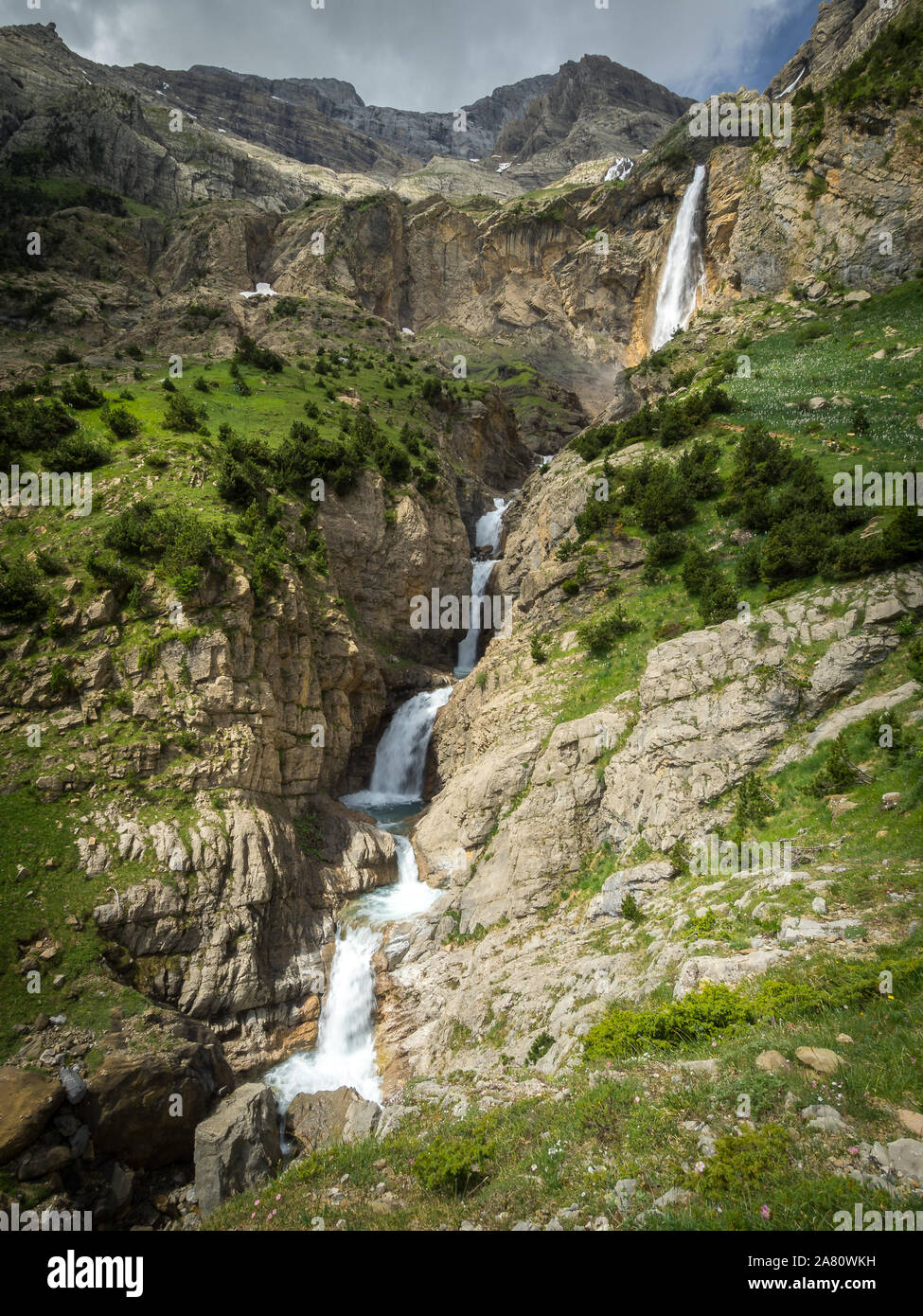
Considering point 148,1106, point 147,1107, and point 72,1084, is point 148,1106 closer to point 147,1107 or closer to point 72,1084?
point 147,1107

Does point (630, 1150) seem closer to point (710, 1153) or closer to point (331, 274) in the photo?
point (710, 1153)

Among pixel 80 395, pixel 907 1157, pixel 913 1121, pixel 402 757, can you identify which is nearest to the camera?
pixel 907 1157

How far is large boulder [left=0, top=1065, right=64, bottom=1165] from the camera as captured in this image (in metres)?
14.4

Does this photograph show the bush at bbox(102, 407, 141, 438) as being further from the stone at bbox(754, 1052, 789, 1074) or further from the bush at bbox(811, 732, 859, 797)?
the stone at bbox(754, 1052, 789, 1074)

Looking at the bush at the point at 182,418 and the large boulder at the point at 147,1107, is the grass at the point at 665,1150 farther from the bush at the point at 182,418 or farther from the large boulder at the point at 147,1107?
the bush at the point at 182,418

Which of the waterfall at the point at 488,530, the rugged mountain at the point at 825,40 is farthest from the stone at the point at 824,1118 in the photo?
the rugged mountain at the point at 825,40

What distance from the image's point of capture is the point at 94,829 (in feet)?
69.9

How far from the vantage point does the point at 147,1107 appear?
668 inches

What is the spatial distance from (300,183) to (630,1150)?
220m

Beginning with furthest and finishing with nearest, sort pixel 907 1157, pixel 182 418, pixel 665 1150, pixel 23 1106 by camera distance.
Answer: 1. pixel 182 418
2. pixel 23 1106
3. pixel 665 1150
4. pixel 907 1157

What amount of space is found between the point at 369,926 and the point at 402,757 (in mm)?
14784

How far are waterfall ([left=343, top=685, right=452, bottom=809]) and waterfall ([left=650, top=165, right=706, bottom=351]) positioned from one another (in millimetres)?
56790

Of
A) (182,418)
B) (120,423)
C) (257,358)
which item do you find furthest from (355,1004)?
(257,358)

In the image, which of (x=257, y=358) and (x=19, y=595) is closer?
(x=19, y=595)
